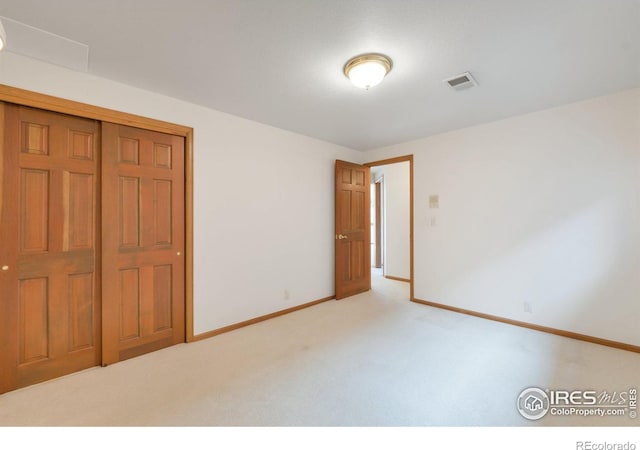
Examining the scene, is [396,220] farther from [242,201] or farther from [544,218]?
[242,201]

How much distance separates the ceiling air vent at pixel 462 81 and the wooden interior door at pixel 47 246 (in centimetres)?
310

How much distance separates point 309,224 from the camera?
3977 mm

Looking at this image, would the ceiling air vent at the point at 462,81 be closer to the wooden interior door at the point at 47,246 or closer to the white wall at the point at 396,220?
the wooden interior door at the point at 47,246

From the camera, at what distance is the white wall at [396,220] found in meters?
5.81

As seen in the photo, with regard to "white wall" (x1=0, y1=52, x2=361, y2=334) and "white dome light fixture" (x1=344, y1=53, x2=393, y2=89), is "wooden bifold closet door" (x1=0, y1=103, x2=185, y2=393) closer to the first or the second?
"white wall" (x1=0, y1=52, x2=361, y2=334)

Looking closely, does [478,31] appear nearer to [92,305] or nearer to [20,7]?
[20,7]

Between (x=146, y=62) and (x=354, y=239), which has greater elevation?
(x=146, y=62)

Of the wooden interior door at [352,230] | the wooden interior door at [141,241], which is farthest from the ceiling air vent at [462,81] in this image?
the wooden interior door at [141,241]

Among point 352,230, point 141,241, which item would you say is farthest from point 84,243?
point 352,230

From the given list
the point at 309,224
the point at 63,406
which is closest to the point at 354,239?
the point at 309,224

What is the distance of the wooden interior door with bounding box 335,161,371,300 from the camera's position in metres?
4.25

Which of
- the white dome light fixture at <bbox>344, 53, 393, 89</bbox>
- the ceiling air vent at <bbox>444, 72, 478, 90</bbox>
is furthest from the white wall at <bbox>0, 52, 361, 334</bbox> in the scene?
the ceiling air vent at <bbox>444, 72, 478, 90</bbox>

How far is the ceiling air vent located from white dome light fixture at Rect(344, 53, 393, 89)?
2.07 feet
